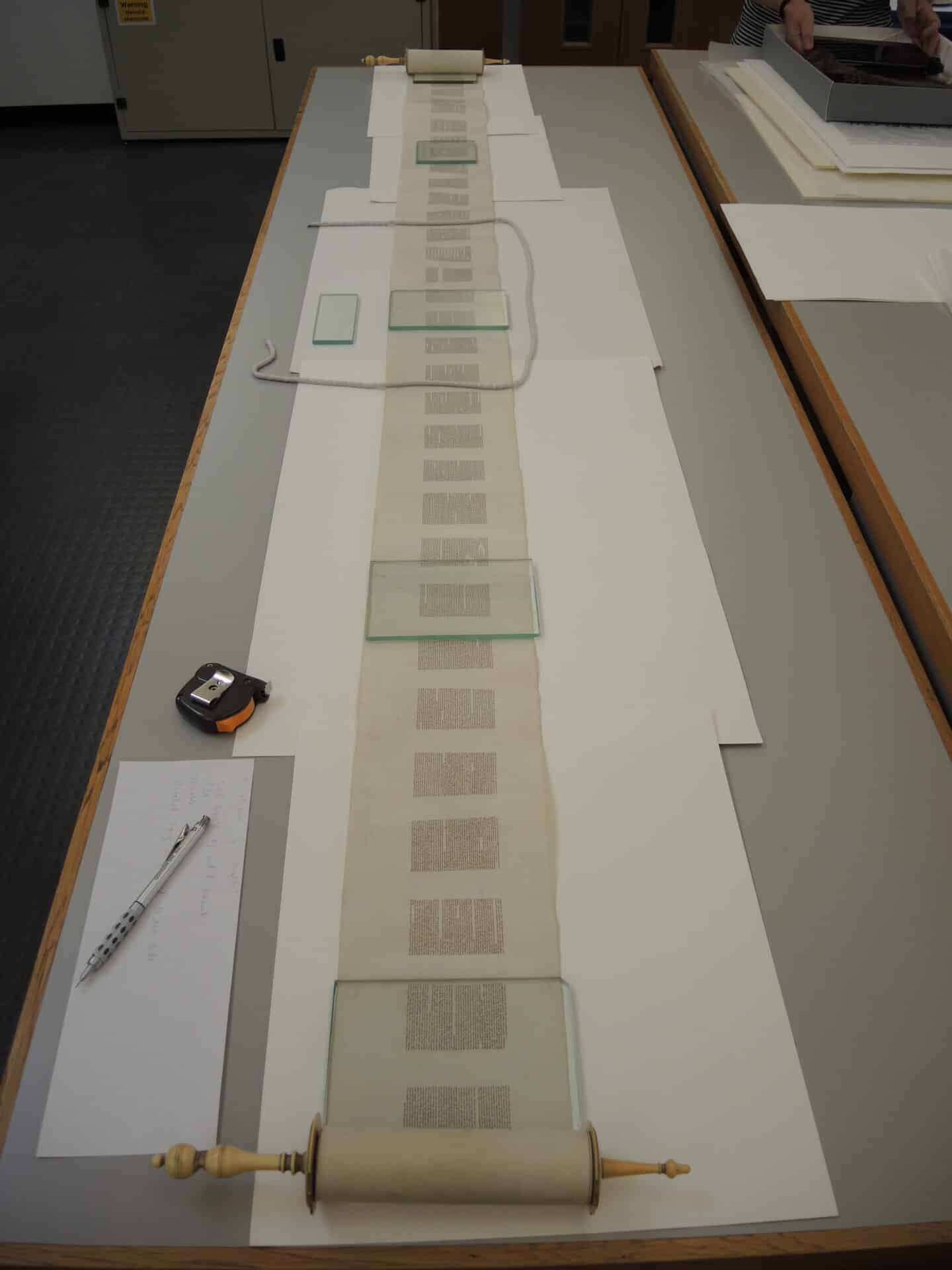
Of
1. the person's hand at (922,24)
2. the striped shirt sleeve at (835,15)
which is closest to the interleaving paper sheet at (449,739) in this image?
the person's hand at (922,24)

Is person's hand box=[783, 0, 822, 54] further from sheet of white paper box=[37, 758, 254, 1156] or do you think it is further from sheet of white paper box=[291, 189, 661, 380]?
sheet of white paper box=[37, 758, 254, 1156]

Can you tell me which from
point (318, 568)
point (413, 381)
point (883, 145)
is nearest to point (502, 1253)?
point (318, 568)

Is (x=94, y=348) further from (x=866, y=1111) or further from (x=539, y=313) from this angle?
(x=866, y=1111)

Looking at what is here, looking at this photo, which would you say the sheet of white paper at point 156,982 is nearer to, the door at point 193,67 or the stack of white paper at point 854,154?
the stack of white paper at point 854,154

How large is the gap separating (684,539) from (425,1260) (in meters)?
0.83

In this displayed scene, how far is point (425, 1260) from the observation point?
65cm

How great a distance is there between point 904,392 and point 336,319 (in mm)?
904

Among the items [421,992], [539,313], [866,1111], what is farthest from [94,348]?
[866,1111]

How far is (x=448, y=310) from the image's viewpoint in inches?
63.5

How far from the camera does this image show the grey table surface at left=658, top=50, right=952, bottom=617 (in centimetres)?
111

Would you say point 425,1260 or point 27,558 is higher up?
point 425,1260

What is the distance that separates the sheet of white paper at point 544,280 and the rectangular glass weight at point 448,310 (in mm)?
21

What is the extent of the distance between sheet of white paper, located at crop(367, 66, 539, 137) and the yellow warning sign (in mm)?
1787

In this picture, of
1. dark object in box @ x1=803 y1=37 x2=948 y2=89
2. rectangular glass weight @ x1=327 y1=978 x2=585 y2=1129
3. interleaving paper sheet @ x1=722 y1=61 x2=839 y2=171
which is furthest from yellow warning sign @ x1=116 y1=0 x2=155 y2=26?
rectangular glass weight @ x1=327 y1=978 x2=585 y2=1129
